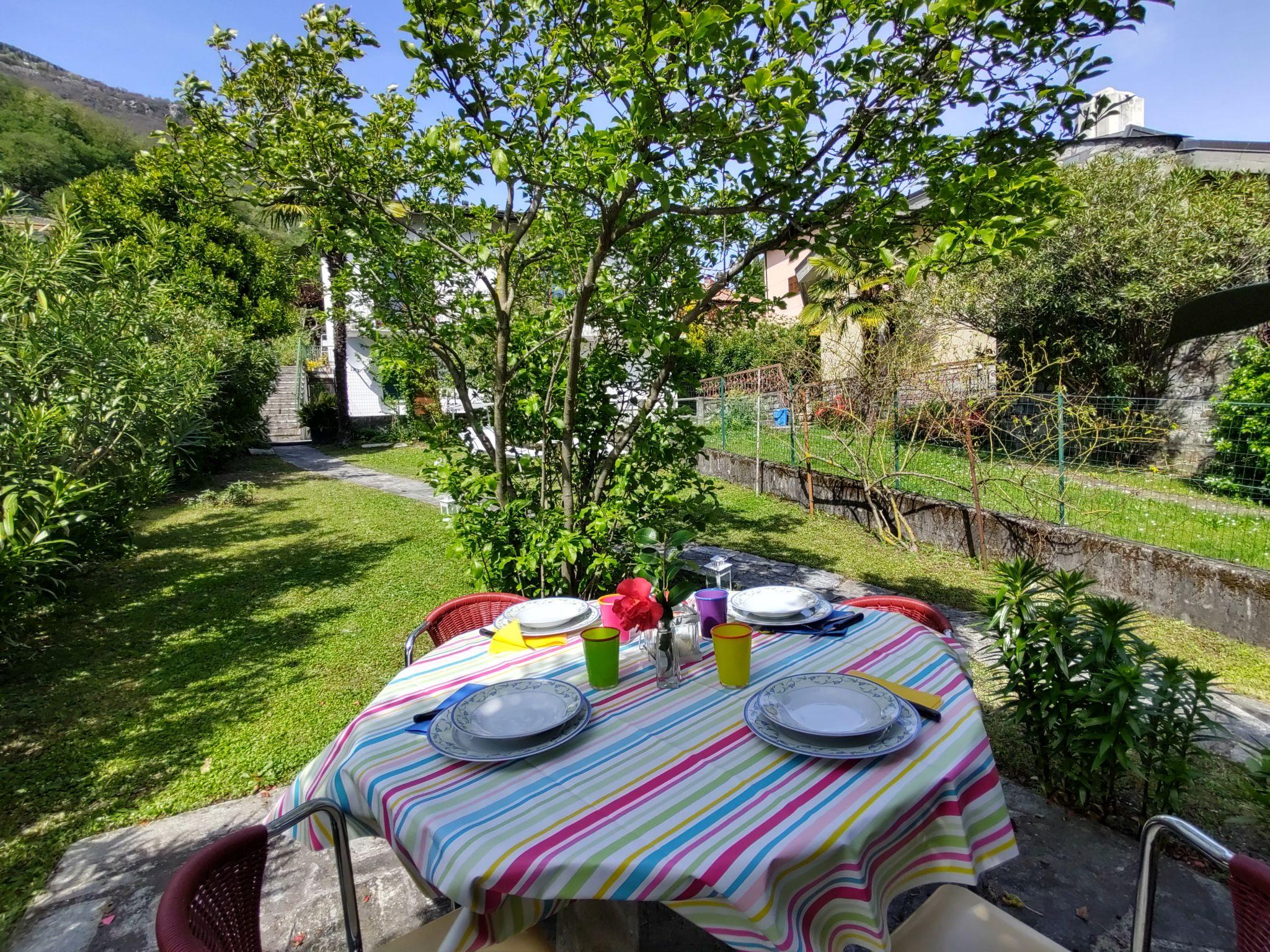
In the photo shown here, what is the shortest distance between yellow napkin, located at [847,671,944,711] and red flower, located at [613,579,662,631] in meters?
0.55

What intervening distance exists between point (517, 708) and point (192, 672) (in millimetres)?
3653

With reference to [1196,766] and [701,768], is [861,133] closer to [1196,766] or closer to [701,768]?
[701,768]

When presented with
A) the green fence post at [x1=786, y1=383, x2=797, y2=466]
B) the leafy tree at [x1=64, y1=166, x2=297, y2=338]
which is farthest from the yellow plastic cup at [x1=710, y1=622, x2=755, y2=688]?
the leafy tree at [x1=64, y1=166, x2=297, y2=338]

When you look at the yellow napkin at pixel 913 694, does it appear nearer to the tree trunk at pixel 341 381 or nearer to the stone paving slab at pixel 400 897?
the stone paving slab at pixel 400 897

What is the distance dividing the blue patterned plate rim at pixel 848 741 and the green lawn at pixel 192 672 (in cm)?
244

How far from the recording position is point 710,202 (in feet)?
11.9

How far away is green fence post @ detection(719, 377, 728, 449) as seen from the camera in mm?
10047

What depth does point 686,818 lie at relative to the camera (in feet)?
3.84

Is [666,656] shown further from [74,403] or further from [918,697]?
[74,403]

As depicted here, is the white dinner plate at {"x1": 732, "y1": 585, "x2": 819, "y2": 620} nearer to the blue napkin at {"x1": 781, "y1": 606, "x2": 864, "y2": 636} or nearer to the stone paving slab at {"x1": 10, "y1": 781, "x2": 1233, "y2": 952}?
the blue napkin at {"x1": 781, "y1": 606, "x2": 864, "y2": 636}

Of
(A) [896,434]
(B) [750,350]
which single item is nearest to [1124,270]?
(A) [896,434]

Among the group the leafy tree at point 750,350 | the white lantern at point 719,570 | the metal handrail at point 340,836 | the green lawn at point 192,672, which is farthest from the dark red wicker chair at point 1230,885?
the green lawn at point 192,672

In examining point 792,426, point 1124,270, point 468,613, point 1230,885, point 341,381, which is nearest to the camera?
point 1230,885

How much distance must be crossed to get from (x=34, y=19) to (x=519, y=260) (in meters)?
40.5
